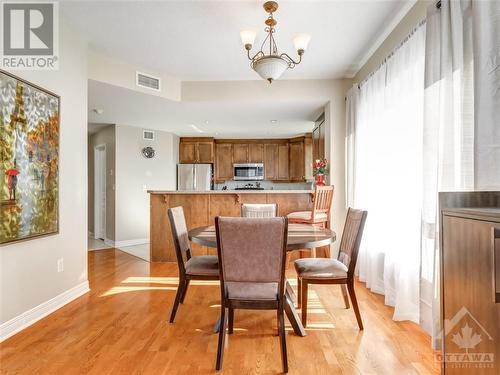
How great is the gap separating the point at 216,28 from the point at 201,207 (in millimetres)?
2395

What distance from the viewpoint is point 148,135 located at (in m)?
6.21

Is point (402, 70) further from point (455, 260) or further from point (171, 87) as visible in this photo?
point (171, 87)

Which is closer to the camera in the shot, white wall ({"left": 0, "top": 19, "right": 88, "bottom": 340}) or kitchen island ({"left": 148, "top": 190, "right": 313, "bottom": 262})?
white wall ({"left": 0, "top": 19, "right": 88, "bottom": 340})

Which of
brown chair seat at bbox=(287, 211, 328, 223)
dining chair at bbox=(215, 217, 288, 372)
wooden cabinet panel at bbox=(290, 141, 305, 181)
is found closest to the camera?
dining chair at bbox=(215, 217, 288, 372)

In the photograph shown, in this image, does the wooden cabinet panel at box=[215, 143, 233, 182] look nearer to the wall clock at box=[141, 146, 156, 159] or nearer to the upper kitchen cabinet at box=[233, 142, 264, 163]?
the upper kitchen cabinet at box=[233, 142, 264, 163]

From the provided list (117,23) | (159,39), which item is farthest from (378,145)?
(117,23)

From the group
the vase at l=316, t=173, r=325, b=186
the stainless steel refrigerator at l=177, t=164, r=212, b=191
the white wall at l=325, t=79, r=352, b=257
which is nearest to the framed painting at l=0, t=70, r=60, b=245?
the vase at l=316, t=173, r=325, b=186

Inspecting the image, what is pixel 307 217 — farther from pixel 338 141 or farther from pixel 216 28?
pixel 216 28

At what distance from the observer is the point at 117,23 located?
111 inches

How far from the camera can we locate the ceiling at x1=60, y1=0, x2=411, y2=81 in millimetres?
2564

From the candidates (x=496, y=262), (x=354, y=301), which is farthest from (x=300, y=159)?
(x=496, y=262)

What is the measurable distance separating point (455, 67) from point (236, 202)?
3.11m

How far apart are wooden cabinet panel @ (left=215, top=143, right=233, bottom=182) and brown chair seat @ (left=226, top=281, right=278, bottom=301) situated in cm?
559

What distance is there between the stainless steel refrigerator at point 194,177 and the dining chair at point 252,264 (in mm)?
5285
